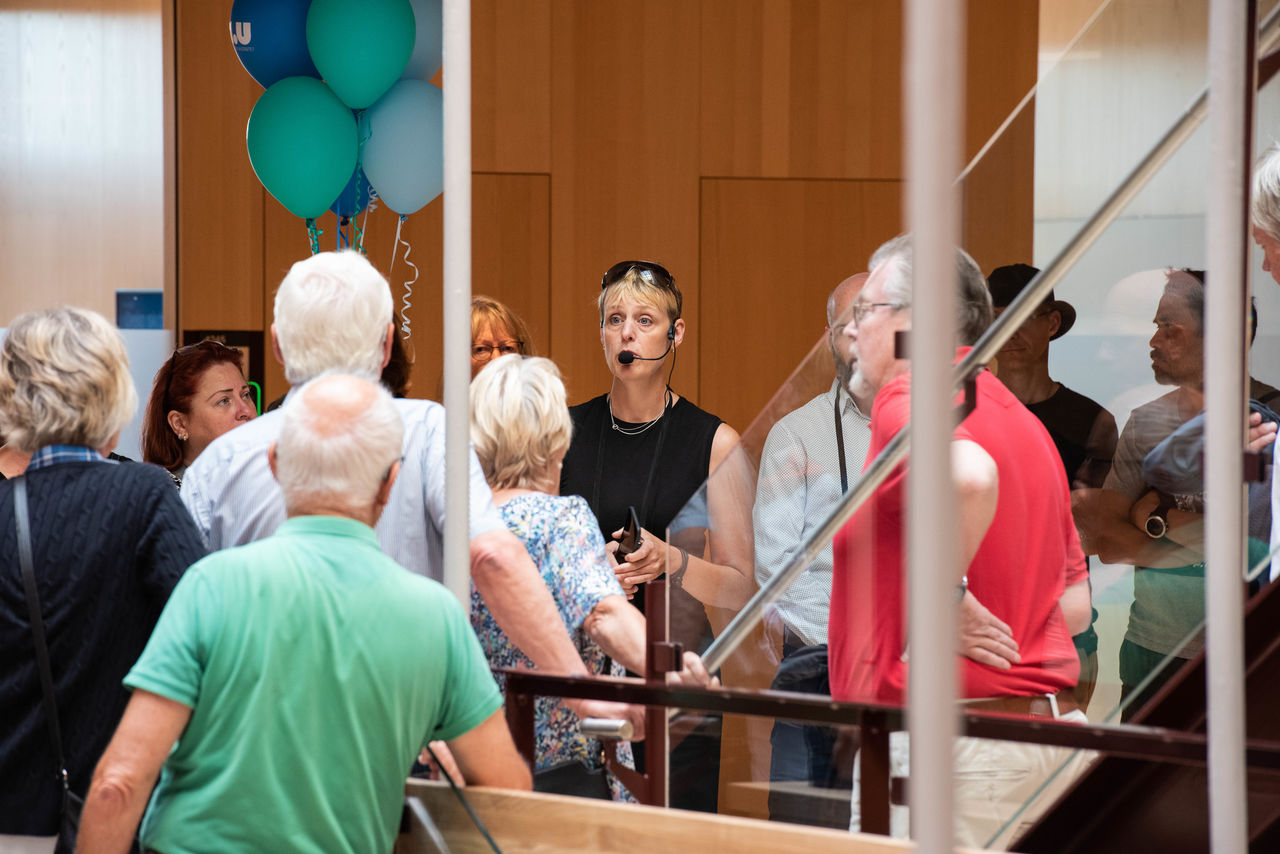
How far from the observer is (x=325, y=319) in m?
1.89

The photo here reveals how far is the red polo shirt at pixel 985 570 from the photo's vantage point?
1.95m

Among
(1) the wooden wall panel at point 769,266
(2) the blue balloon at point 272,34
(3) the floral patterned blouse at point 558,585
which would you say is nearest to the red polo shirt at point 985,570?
(3) the floral patterned blouse at point 558,585

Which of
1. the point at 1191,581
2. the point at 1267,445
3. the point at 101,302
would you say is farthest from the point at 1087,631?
the point at 101,302

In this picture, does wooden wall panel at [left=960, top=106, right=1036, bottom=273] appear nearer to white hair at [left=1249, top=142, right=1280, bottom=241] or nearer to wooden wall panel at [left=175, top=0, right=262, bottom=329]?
white hair at [left=1249, top=142, right=1280, bottom=241]

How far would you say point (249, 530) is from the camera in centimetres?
195

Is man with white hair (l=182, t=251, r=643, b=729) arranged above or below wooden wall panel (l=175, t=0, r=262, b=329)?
below

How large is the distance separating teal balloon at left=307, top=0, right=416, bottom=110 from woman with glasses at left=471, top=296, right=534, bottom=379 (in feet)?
2.03

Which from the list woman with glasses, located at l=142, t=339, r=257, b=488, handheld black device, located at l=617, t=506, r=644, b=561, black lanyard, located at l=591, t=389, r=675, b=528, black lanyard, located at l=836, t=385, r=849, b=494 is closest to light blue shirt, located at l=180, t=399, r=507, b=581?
black lanyard, located at l=836, t=385, r=849, b=494

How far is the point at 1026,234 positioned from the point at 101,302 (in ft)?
16.9

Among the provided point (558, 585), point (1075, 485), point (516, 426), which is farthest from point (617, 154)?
point (1075, 485)

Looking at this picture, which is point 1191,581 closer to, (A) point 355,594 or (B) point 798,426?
(B) point 798,426

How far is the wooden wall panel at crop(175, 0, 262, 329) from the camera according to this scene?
5227 millimetres

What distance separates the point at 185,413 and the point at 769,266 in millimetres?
2819

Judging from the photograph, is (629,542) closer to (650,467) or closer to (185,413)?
(650,467)
